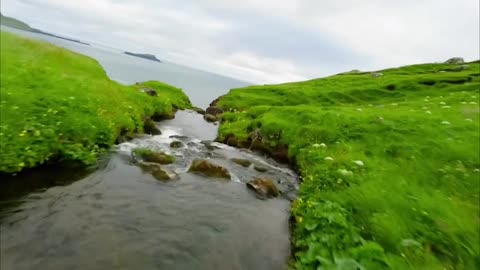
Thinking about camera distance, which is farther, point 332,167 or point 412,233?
point 332,167

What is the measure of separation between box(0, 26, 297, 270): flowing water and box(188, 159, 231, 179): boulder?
0.54 meters

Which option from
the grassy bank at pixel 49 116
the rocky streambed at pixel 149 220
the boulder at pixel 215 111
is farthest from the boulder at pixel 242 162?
the boulder at pixel 215 111

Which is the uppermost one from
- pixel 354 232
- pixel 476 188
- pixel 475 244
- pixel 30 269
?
pixel 476 188

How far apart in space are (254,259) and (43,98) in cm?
1463

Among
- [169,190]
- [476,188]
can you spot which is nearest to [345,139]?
[476,188]

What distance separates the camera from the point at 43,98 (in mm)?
17578

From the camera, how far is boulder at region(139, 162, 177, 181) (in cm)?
1586

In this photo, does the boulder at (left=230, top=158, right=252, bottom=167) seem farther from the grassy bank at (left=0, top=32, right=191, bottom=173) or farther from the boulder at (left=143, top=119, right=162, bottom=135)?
the boulder at (left=143, top=119, right=162, bottom=135)

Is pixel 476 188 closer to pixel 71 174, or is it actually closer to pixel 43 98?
pixel 71 174

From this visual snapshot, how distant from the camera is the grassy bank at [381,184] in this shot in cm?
988

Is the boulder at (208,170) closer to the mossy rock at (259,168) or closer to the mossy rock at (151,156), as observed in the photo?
the mossy rock at (151,156)

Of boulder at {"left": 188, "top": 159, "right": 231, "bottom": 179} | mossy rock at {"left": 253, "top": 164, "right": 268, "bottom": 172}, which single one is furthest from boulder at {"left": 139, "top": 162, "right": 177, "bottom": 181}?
mossy rock at {"left": 253, "top": 164, "right": 268, "bottom": 172}

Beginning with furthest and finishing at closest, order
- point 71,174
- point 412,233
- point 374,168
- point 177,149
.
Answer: point 177,149 < point 374,168 < point 71,174 < point 412,233

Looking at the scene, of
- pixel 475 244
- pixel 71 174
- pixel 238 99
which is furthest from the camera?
pixel 238 99
